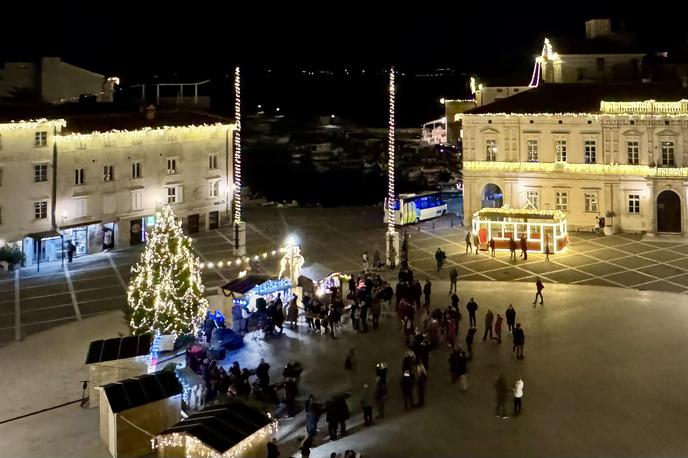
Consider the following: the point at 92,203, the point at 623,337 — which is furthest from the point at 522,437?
the point at 92,203

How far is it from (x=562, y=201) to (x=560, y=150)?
11.7 ft

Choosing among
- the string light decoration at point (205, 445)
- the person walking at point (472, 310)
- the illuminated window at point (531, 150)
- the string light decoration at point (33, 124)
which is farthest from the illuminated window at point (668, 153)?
the string light decoration at point (205, 445)

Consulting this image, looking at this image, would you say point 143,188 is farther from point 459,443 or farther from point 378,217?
point 459,443

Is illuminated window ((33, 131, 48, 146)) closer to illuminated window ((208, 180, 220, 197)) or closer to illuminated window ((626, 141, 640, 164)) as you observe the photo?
illuminated window ((208, 180, 220, 197))

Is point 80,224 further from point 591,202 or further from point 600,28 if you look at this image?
point 600,28

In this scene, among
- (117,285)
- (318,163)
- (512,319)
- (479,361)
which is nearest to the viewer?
(479,361)

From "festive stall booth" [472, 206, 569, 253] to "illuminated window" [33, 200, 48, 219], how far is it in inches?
1070

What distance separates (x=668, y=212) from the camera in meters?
50.7

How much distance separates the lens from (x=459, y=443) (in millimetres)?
20859

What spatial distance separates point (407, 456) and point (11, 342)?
62.7 feet

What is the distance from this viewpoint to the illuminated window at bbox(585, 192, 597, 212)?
5178cm

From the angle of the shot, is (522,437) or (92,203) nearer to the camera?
(522,437)

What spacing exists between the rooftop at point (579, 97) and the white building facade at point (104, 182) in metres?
20.0

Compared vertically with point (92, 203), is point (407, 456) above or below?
below
